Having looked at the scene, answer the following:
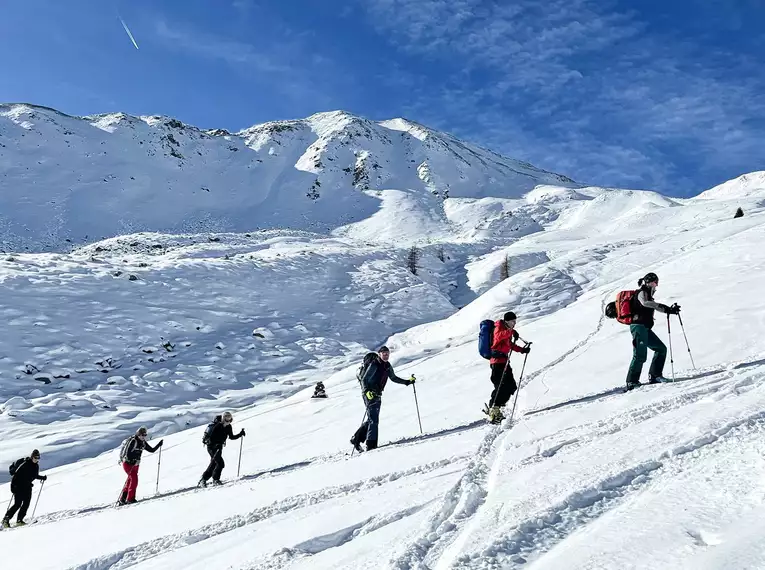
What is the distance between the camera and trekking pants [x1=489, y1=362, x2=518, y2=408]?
27.9ft

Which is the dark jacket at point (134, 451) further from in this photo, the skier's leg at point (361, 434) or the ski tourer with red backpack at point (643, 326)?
the ski tourer with red backpack at point (643, 326)

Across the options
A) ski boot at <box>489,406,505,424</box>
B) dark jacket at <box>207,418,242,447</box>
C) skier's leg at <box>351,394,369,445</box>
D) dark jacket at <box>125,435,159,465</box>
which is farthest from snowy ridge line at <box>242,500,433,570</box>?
dark jacket at <box>125,435,159,465</box>

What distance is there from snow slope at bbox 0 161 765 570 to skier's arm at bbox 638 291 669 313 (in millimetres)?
1179

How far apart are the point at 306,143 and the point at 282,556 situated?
144225 mm

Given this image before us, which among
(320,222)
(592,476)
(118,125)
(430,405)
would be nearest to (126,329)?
(430,405)

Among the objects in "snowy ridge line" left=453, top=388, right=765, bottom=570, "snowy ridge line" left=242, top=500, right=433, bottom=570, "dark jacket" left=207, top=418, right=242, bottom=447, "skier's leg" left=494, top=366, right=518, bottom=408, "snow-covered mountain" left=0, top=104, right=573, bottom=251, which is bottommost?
"snowy ridge line" left=453, top=388, right=765, bottom=570

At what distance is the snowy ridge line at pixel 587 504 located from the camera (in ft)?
12.0

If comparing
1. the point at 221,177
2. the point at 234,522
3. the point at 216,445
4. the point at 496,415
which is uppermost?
the point at 221,177

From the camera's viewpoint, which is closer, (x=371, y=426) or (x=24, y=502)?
(x=371, y=426)

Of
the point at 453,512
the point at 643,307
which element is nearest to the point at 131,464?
the point at 453,512

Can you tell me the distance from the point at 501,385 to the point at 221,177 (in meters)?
113

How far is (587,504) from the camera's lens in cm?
434

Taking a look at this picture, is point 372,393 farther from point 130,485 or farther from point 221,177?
point 221,177

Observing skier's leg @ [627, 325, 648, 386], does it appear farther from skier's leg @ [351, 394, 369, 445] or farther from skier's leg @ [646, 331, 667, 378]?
skier's leg @ [351, 394, 369, 445]
